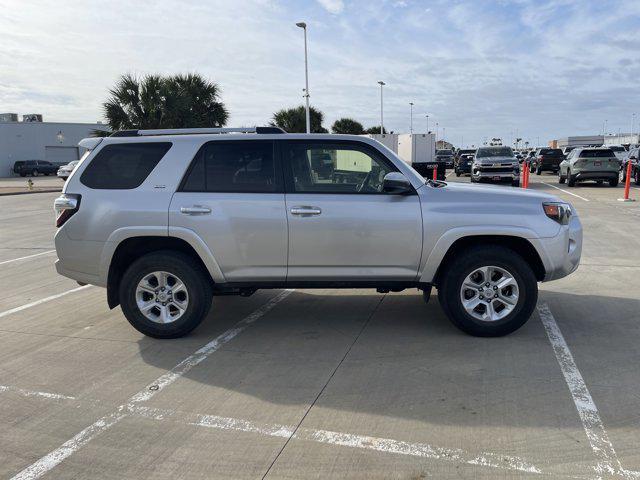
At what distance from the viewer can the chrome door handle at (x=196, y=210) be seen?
5.00m

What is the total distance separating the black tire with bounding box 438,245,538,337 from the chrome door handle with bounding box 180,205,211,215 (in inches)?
88.6

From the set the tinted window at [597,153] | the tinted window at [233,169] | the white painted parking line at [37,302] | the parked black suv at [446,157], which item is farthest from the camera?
the parked black suv at [446,157]

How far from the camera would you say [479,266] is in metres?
4.99

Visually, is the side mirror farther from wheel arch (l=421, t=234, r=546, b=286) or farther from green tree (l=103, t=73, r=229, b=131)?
green tree (l=103, t=73, r=229, b=131)

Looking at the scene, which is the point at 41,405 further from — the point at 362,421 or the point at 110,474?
the point at 362,421

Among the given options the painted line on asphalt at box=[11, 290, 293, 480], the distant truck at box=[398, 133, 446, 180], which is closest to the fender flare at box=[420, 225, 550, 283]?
the painted line on asphalt at box=[11, 290, 293, 480]

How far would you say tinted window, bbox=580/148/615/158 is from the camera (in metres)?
23.2

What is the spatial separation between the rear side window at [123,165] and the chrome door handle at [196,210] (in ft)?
1.74

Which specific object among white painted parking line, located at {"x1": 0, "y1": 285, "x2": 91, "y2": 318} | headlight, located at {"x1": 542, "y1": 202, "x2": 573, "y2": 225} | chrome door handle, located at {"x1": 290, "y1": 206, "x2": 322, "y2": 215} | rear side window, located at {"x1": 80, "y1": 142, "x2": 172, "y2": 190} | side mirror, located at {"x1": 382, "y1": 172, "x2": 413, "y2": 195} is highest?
rear side window, located at {"x1": 80, "y1": 142, "x2": 172, "y2": 190}

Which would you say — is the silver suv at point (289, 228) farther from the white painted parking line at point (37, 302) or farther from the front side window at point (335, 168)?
the white painted parking line at point (37, 302)

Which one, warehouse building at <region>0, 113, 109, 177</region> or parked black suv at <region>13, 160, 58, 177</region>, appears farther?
warehouse building at <region>0, 113, 109, 177</region>

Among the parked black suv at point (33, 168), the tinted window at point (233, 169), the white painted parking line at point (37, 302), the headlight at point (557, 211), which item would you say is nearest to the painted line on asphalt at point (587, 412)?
the headlight at point (557, 211)

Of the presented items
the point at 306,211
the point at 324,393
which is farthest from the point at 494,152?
the point at 324,393

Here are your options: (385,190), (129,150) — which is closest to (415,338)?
(385,190)
